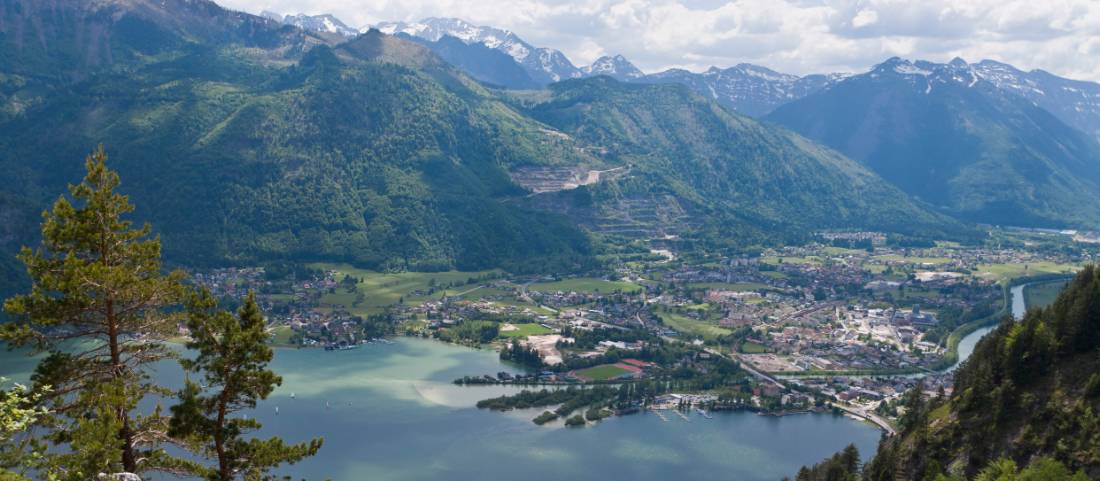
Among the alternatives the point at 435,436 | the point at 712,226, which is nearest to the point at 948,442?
the point at 435,436

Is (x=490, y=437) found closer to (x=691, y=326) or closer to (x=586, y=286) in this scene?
(x=691, y=326)

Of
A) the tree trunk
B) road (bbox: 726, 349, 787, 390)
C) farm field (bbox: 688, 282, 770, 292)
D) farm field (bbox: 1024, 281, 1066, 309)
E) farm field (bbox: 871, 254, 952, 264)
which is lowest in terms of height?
road (bbox: 726, 349, 787, 390)

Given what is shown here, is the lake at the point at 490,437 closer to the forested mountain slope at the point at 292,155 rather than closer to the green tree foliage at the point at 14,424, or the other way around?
A: the green tree foliage at the point at 14,424

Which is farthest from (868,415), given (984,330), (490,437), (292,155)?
(292,155)

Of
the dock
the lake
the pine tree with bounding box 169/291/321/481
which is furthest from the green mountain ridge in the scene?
the pine tree with bounding box 169/291/321/481

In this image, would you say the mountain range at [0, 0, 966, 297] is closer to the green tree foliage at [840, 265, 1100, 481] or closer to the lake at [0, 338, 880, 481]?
the lake at [0, 338, 880, 481]

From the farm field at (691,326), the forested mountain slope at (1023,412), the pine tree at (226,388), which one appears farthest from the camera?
the farm field at (691,326)

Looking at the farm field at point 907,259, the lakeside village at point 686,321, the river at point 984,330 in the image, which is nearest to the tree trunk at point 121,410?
the lakeside village at point 686,321
